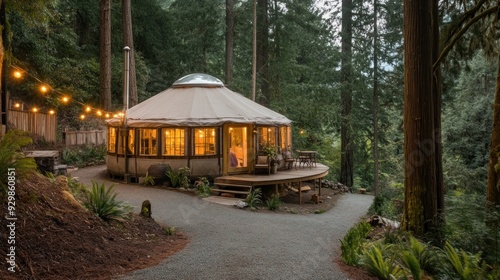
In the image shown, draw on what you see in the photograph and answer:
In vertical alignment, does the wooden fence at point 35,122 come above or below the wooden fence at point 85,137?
above

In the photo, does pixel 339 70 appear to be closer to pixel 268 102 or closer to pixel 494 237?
pixel 268 102

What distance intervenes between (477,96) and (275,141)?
885 centimetres

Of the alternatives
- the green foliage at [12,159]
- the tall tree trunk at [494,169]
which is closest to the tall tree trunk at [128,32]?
the green foliage at [12,159]

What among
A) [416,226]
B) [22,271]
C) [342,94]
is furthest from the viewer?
[342,94]

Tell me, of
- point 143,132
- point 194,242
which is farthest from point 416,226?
point 143,132

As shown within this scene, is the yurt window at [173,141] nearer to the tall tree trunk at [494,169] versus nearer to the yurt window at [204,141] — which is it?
the yurt window at [204,141]

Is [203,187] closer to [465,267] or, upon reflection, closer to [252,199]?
[252,199]

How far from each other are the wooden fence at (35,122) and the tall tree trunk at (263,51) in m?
11.2

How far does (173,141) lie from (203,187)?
7.84 ft

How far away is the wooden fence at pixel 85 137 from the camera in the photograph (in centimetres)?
1664

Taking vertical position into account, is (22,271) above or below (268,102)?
below

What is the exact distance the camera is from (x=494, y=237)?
5.59 meters

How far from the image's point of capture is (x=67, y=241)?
464 cm

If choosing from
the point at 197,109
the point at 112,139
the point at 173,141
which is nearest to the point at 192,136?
the point at 173,141
